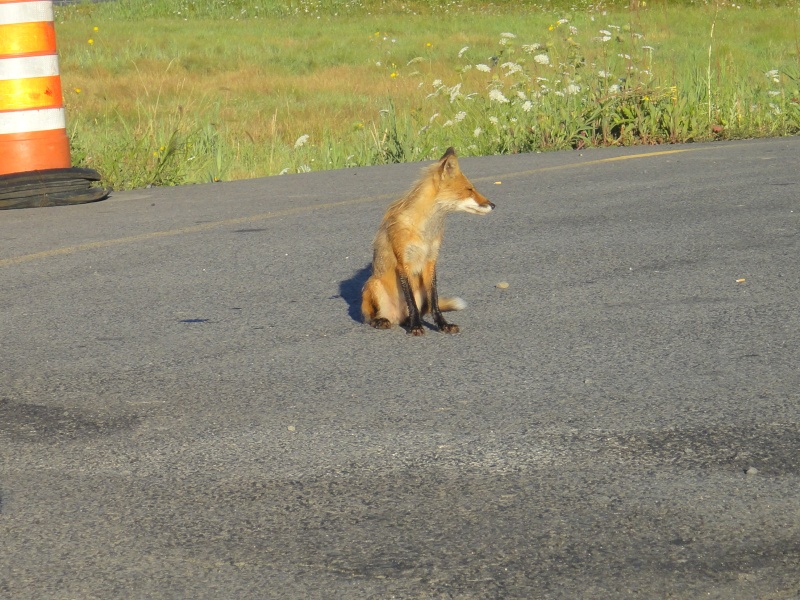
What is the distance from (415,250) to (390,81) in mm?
17862

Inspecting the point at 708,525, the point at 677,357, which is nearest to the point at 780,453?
the point at 708,525

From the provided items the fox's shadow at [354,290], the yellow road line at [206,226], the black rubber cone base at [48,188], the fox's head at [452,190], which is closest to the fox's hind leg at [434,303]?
the fox's head at [452,190]

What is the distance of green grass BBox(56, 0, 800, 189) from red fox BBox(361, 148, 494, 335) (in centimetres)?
497

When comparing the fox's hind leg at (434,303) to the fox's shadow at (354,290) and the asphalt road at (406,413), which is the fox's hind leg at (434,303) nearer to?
the asphalt road at (406,413)

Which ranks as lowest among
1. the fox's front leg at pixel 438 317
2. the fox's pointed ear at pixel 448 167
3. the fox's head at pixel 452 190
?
the fox's front leg at pixel 438 317

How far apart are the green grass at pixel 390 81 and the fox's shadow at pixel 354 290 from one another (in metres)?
4.08

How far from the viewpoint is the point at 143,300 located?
6.17 metres

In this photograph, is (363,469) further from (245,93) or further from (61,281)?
(245,93)

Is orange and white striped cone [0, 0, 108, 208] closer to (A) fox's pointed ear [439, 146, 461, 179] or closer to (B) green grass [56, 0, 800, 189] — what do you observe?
(B) green grass [56, 0, 800, 189]

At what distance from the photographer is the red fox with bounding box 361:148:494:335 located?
5.60 m

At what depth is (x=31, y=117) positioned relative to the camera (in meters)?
8.93

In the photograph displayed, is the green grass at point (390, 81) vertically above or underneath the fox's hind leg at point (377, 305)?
underneath

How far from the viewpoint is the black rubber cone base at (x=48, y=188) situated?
875 cm

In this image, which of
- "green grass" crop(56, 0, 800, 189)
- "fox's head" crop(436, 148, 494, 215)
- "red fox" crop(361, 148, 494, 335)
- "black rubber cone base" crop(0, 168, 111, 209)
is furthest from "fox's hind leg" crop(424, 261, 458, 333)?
"green grass" crop(56, 0, 800, 189)
